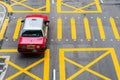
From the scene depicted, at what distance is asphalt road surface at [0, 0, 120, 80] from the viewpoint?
18.7 m

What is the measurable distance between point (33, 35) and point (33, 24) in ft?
3.59

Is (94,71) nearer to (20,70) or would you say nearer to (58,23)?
(20,70)

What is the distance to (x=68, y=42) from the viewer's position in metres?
21.6

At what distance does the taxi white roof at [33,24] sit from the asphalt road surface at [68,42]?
149 centimetres

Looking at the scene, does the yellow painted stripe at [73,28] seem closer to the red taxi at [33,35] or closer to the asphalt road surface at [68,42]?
the asphalt road surface at [68,42]

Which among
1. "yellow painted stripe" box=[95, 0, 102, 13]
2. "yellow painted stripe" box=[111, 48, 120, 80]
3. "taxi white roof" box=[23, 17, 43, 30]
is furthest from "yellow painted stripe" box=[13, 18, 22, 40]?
"yellow painted stripe" box=[111, 48, 120, 80]

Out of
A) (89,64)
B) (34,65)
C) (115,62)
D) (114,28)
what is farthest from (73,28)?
(34,65)

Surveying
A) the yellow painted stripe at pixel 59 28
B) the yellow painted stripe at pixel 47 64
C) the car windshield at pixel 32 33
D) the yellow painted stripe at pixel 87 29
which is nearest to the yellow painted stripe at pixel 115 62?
the yellow painted stripe at pixel 87 29

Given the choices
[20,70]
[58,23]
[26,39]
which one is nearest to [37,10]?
[58,23]

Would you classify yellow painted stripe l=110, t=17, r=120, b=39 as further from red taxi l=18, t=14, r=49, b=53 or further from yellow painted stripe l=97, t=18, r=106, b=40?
red taxi l=18, t=14, r=49, b=53

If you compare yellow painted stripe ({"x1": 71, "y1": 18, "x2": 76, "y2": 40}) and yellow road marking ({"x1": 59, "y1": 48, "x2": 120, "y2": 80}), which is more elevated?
yellow painted stripe ({"x1": 71, "y1": 18, "x2": 76, "y2": 40})

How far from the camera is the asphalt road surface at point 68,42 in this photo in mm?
18688

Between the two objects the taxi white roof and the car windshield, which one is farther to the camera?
the taxi white roof

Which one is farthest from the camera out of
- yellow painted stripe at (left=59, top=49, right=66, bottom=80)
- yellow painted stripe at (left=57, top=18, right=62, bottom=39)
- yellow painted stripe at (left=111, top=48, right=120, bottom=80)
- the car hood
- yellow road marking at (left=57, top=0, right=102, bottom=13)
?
yellow road marking at (left=57, top=0, right=102, bottom=13)
